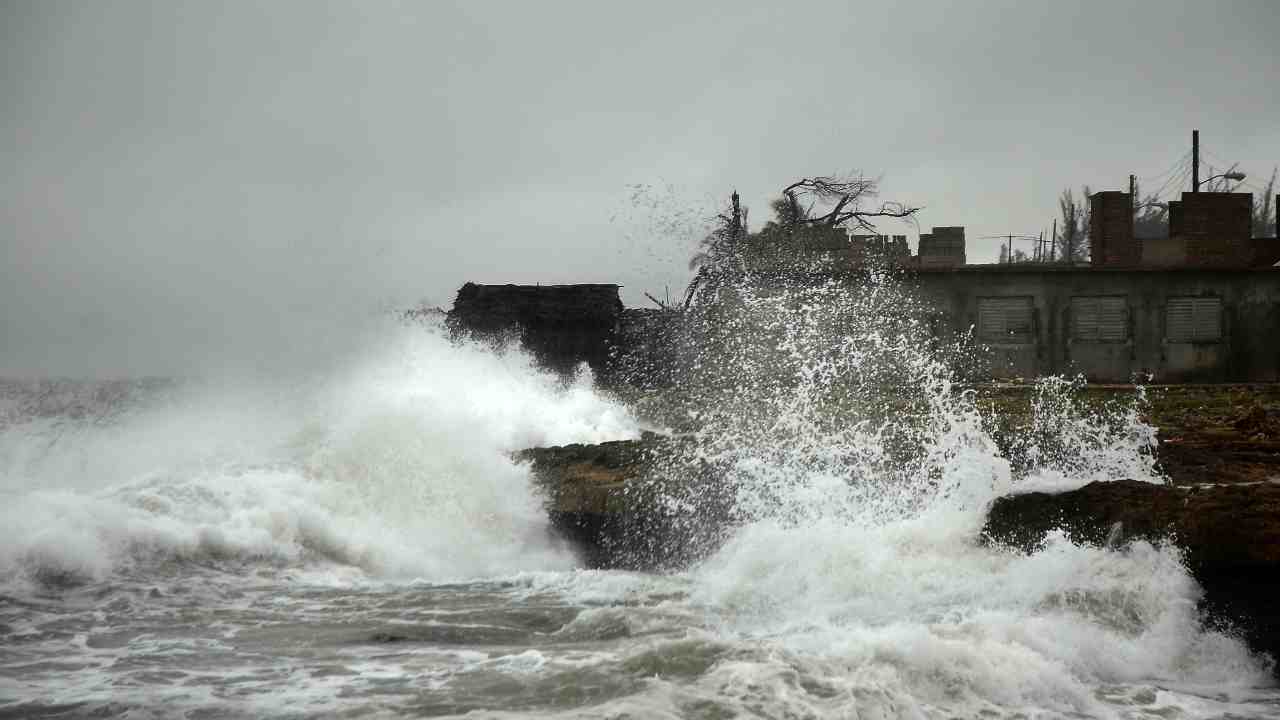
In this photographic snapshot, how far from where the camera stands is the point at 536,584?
906 centimetres

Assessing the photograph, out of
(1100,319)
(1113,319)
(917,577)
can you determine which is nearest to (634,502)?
(917,577)

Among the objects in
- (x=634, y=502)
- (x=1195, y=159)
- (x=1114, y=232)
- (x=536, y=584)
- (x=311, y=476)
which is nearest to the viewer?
(x=536, y=584)

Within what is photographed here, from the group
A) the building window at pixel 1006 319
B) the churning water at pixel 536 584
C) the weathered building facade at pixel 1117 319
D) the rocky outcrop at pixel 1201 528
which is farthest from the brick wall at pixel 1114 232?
the rocky outcrop at pixel 1201 528

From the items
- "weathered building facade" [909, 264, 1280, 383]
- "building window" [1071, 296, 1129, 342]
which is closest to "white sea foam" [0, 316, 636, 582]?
"weathered building facade" [909, 264, 1280, 383]

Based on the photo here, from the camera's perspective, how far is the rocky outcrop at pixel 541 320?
3275 cm

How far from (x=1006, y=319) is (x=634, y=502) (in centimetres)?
1683

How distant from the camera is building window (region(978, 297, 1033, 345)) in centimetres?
2466

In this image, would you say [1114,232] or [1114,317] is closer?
[1114,317]

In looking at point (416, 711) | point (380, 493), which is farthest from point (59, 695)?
point (380, 493)

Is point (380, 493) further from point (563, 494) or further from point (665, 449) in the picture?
point (665, 449)

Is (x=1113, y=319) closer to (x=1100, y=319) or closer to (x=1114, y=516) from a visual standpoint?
(x=1100, y=319)

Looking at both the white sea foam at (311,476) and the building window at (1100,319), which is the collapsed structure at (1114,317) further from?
the white sea foam at (311,476)

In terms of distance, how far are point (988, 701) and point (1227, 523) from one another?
279cm

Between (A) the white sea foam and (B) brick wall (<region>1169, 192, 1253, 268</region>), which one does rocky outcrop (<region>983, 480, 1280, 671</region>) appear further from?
(B) brick wall (<region>1169, 192, 1253, 268</region>)
